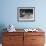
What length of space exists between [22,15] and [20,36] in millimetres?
810

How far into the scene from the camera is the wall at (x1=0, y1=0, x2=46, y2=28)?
436 cm

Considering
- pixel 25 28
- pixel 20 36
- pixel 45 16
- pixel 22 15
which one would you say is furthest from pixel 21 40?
pixel 45 16

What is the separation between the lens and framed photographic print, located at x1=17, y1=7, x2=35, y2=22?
4.36 metres

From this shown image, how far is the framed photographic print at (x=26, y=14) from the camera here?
4363 mm

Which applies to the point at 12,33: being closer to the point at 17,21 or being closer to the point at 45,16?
the point at 17,21

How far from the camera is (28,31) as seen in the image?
3953mm

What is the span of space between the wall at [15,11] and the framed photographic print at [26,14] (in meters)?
0.10

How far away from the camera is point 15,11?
14.3 ft

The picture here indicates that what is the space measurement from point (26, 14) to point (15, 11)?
38 cm

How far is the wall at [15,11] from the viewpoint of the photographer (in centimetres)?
436

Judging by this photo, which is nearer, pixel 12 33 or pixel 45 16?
pixel 12 33

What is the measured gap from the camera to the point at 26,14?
4.39 meters

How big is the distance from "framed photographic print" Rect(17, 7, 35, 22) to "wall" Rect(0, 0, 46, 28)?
0.32 feet

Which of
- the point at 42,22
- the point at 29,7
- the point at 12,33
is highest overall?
the point at 29,7
